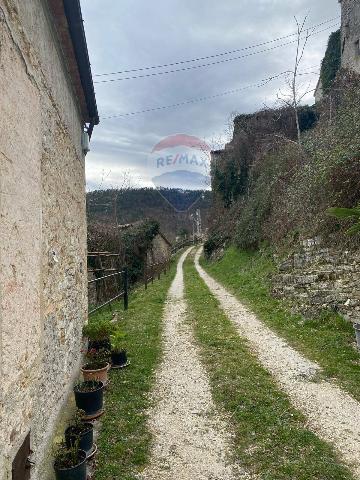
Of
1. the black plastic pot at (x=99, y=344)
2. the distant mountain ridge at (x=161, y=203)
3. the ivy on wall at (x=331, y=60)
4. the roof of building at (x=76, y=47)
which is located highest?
the ivy on wall at (x=331, y=60)

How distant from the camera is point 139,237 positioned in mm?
20203

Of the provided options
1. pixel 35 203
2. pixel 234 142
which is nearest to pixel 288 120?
pixel 234 142

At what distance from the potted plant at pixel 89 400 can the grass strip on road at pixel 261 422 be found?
4.84 feet

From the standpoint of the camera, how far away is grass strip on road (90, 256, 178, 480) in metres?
3.49

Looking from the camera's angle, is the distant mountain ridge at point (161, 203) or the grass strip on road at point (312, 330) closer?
the grass strip on road at point (312, 330)

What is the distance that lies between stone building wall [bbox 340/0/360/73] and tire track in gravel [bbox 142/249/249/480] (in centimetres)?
1774

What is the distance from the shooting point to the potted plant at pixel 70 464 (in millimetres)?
2970

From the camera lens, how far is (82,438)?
345cm

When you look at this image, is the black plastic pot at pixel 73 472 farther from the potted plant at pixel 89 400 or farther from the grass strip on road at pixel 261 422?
the grass strip on road at pixel 261 422

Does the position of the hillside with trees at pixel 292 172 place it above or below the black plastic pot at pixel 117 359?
above

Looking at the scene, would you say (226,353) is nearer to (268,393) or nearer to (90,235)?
(268,393)

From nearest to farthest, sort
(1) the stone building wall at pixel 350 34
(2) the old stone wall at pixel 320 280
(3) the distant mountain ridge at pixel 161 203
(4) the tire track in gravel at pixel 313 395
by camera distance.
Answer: (4) the tire track in gravel at pixel 313 395, (2) the old stone wall at pixel 320 280, (1) the stone building wall at pixel 350 34, (3) the distant mountain ridge at pixel 161 203

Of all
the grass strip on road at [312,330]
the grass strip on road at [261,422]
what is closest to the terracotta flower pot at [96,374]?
the grass strip on road at [261,422]

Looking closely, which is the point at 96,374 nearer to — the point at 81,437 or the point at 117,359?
the point at 117,359
